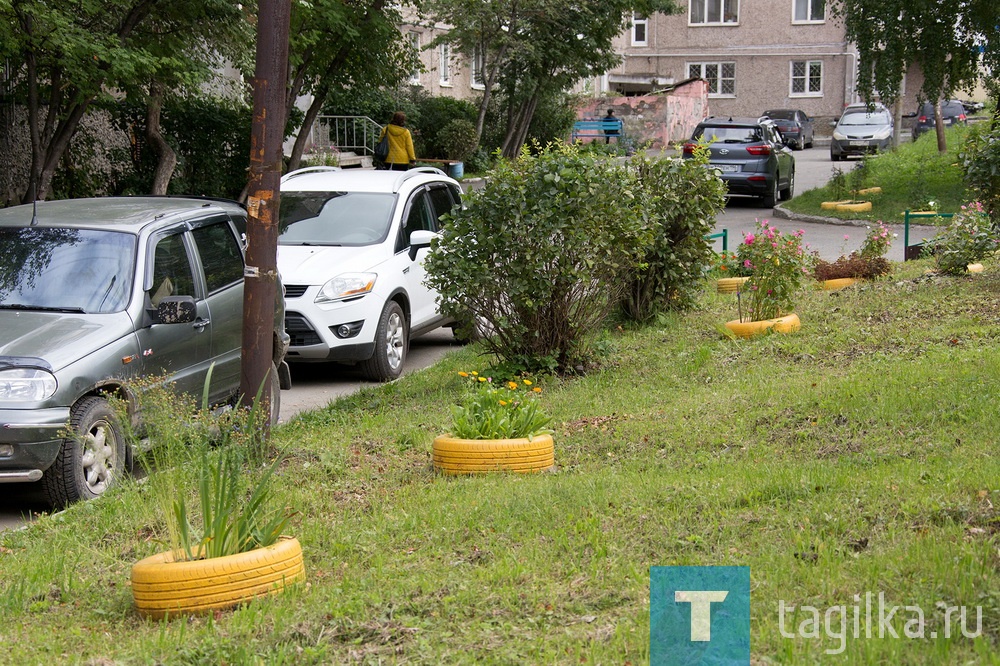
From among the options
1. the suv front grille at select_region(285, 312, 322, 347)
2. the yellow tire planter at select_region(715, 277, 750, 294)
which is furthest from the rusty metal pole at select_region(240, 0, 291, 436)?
the yellow tire planter at select_region(715, 277, 750, 294)

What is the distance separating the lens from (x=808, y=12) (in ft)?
188

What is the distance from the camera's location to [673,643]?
3.80 meters

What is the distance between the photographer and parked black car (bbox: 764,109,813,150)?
5009 cm

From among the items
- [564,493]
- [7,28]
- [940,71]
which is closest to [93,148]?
[7,28]

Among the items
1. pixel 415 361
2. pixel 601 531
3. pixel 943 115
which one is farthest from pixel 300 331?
pixel 943 115

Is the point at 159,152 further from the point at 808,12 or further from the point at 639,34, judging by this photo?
the point at 808,12

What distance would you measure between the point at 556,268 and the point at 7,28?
637cm

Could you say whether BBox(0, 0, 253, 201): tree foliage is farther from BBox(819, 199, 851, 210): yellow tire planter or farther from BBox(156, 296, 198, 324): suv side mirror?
BBox(819, 199, 851, 210): yellow tire planter

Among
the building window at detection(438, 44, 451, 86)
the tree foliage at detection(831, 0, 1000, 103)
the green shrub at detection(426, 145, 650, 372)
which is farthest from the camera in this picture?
the building window at detection(438, 44, 451, 86)

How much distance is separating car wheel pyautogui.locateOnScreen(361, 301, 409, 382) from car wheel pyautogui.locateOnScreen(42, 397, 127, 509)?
3702mm

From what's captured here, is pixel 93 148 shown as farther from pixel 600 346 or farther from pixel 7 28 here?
pixel 600 346

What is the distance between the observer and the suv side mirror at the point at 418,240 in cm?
1110

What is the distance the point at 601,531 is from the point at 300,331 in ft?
19.0

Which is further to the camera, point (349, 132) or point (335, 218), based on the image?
point (349, 132)
